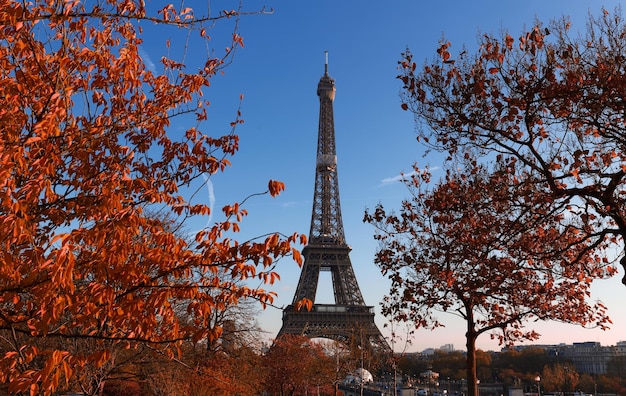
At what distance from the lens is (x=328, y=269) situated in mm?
66875

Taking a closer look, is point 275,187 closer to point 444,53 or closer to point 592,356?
point 444,53

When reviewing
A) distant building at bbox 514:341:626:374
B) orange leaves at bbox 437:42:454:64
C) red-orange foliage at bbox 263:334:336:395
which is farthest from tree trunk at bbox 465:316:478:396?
distant building at bbox 514:341:626:374

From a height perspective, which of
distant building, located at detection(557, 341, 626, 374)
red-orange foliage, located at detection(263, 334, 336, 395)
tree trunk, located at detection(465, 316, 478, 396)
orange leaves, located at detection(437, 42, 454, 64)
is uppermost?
orange leaves, located at detection(437, 42, 454, 64)

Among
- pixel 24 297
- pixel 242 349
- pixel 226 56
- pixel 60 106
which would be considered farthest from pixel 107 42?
pixel 242 349

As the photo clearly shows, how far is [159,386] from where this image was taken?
2034cm

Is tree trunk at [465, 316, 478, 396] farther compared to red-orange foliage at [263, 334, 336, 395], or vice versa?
red-orange foliage at [263, 334, 336, 395]

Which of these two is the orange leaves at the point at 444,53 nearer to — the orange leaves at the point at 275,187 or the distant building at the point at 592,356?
the orange leaves at the point at 275,187

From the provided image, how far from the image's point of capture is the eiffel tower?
5953 centimetres

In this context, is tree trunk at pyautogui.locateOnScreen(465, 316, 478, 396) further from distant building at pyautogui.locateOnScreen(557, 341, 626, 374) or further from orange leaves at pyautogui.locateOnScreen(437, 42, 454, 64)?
distant building at pyautogui.locateOnScreen(557, 341, 626, 374)

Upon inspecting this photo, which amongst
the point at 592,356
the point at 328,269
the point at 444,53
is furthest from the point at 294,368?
the point at 592,356

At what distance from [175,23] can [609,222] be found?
976cm

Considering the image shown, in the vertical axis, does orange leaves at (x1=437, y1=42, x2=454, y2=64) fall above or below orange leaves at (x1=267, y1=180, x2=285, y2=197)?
above

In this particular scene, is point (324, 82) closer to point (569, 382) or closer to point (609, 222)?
point (569, 382)

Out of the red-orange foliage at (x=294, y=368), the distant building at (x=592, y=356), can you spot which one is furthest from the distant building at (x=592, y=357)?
the red-orange foliage at (x=294, y=368)
